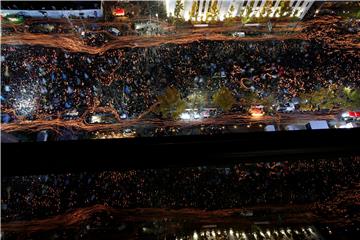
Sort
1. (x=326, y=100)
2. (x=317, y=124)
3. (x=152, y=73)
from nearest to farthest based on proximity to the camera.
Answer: (x=317, y=124) < (x=326, y=100) < (x=152, y=73)

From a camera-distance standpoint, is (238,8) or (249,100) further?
(238,8)

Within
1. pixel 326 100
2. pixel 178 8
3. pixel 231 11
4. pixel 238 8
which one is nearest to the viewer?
pixel 326 100

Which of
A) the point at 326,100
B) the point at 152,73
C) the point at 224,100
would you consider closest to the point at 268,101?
the point at 224,100

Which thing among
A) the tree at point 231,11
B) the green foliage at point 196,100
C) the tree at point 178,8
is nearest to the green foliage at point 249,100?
the green foliage at point 196,100

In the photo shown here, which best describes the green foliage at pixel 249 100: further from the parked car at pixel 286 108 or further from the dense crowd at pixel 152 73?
the parked car at pixel 286 108

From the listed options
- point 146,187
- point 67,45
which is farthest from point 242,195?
point 67,45

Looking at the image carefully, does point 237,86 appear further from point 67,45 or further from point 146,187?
point 67,45

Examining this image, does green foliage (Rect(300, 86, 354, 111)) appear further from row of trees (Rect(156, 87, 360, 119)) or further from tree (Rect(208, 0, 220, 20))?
tree (Rect(208, 0, 220, 20))

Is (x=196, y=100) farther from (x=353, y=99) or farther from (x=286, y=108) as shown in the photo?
(x=353, y=99)
